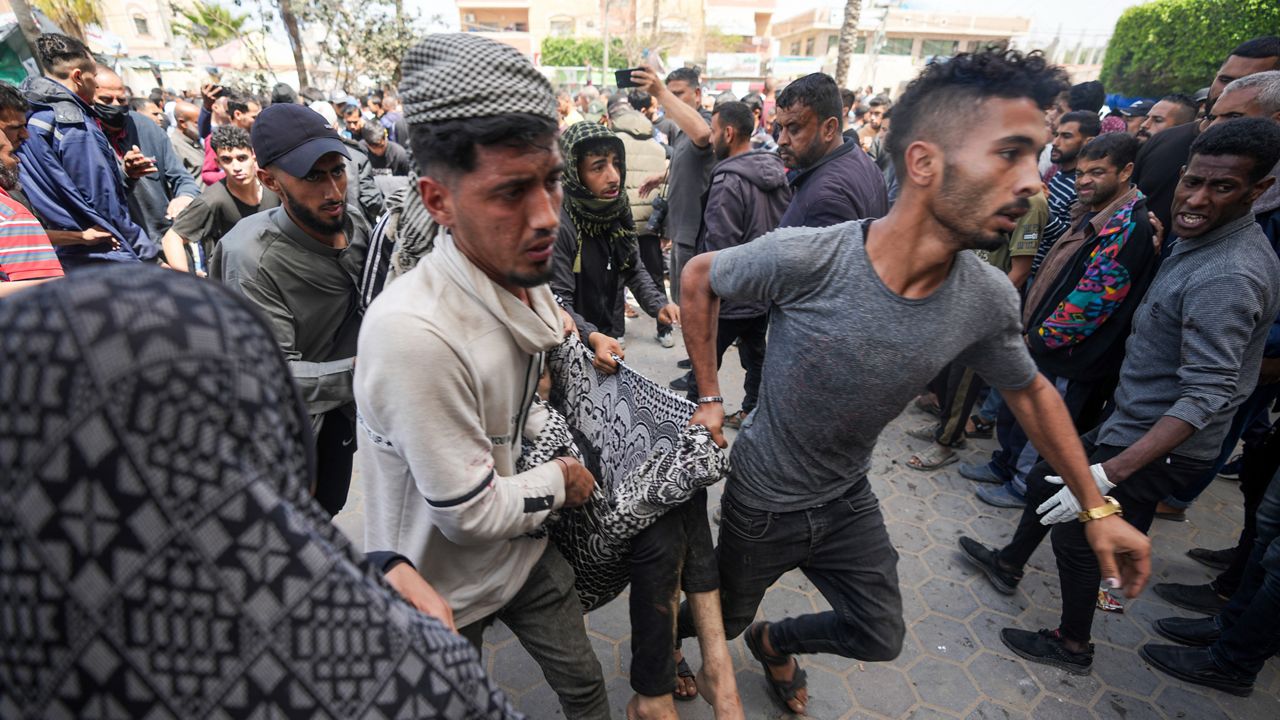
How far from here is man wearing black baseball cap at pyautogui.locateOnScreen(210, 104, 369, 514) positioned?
247 cm

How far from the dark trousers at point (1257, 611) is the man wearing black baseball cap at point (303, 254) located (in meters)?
4.03

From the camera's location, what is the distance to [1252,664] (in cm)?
269

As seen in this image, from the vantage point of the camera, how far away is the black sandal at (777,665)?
2.61 m

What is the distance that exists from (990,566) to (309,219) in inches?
158

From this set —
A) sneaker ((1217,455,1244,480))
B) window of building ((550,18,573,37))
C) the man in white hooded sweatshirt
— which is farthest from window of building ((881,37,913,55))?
the man in white hooded sweatshirt

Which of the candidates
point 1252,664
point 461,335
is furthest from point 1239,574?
point 461,335

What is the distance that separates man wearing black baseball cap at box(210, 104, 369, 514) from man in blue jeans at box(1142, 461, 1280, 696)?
403cm

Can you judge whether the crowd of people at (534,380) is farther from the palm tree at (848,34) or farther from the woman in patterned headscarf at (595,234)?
→ the palm tree at (848,34)

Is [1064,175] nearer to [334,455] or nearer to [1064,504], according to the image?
[1064,504]

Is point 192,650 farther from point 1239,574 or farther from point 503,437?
point 1239,574

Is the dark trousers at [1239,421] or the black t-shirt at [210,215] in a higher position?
the black t-shirt at [210,215]

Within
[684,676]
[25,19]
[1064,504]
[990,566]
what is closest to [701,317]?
[1064,504]

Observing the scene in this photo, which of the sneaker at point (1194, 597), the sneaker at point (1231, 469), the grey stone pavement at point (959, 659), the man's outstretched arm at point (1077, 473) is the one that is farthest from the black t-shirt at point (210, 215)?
the sneaker at point (1231, 469)

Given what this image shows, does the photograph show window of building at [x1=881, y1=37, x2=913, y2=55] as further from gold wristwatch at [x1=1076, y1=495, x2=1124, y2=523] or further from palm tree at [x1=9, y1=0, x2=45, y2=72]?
gold wristwatch at [x1=1076, y1=495, x2=1124, y2=523]
